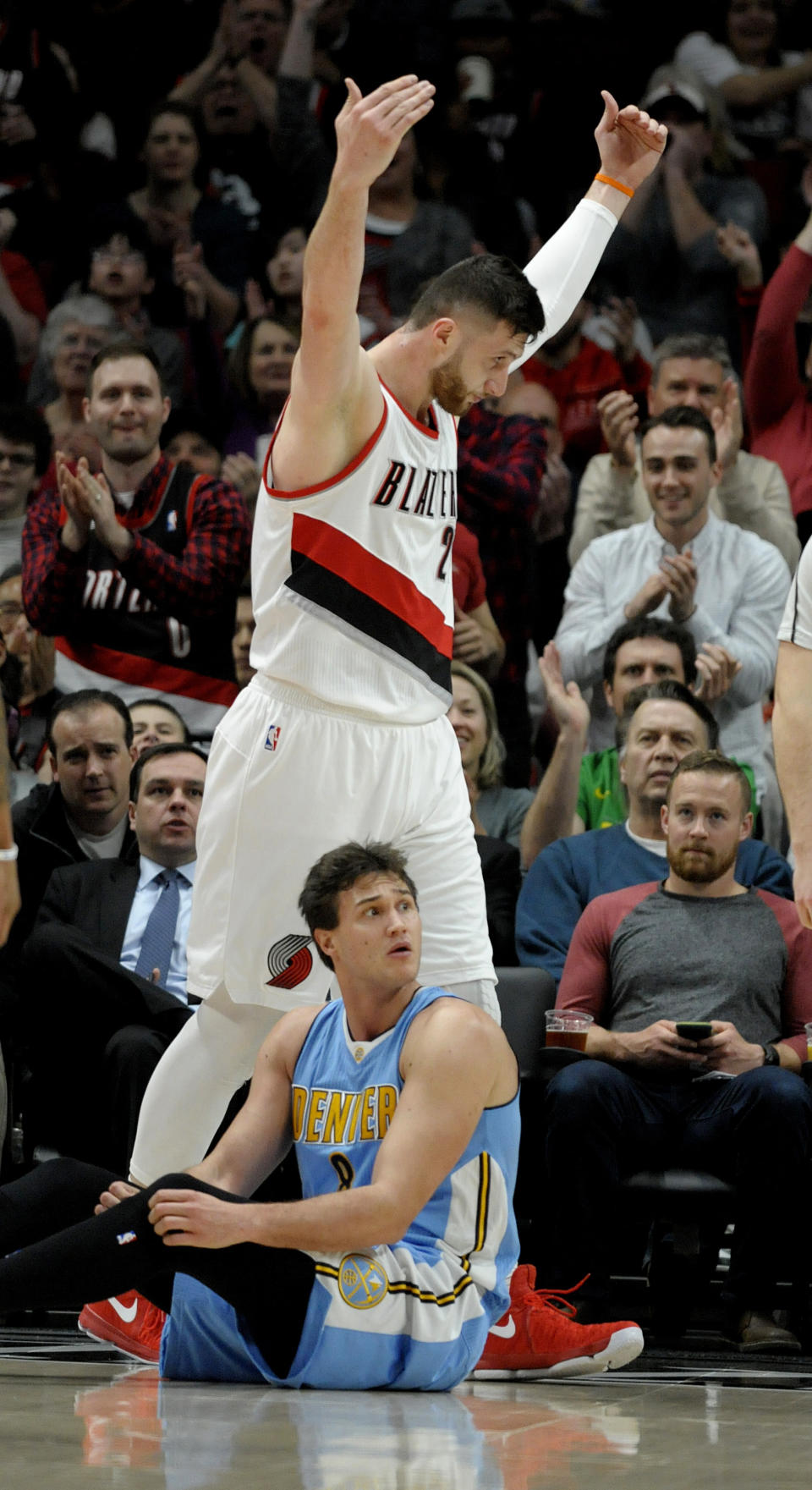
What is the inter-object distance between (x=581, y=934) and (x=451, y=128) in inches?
202

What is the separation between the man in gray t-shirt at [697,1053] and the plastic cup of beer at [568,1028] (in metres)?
0.08

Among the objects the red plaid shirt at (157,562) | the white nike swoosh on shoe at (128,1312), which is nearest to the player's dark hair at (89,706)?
the red plaid shirt at (157,562)

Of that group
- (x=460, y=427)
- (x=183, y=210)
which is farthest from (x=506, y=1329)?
(x=183, y=210)

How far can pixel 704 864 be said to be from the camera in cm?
553

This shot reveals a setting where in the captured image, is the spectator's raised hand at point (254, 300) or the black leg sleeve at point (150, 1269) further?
the spectator's raised hand at point (254, 300)

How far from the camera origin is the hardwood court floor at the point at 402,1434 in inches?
102

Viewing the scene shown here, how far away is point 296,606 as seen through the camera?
4.03 meters

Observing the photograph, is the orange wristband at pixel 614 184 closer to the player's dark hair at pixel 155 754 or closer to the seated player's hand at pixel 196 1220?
the player's dark hair at pixel 155 754

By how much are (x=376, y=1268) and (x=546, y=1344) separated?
0.59 meters

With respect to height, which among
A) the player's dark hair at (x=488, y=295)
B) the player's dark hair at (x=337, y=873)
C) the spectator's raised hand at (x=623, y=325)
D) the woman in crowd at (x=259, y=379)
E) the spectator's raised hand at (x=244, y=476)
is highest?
the spectator's raised hand at (x=623, y=325)

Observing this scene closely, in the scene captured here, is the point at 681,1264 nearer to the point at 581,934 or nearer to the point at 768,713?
the point at 581,934

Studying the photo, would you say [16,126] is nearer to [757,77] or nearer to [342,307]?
[757,77]

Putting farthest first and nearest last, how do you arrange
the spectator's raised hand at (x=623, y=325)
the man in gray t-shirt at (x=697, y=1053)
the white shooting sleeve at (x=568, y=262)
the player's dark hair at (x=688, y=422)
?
the spectator's raised hand at (x=623, y=325) < the player's dark hair at (x=688, y=422) < the man in gray t-shirt at (x=697, y=1053) < the white shooting sleeve at (x=568, y=262)

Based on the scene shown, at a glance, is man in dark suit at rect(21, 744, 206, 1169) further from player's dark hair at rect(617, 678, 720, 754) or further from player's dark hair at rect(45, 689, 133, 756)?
player's dark hair at rect(617, 678, 720, 754)
